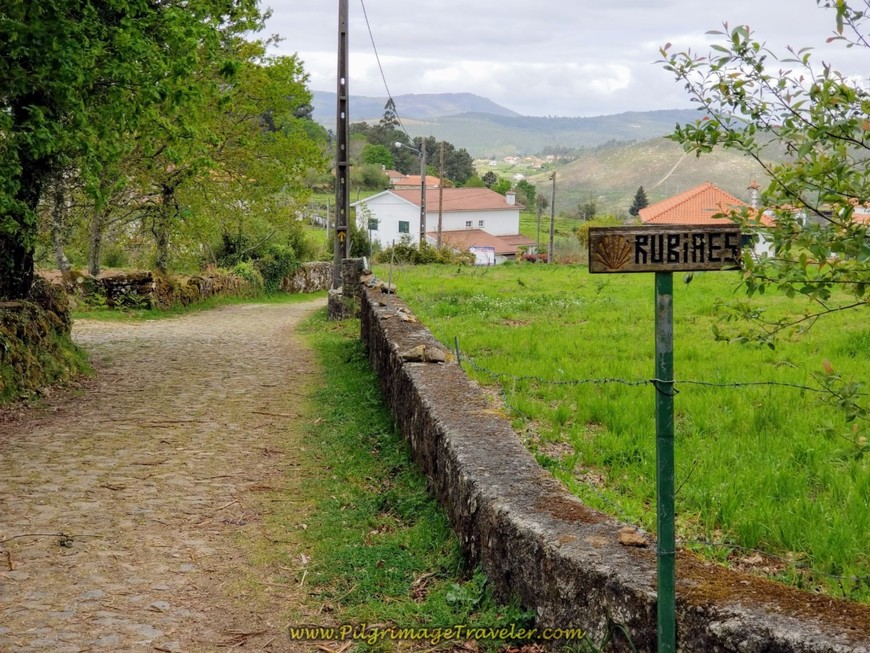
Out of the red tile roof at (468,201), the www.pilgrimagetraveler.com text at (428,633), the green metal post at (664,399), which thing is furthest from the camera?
the red tile roof at (468,201)

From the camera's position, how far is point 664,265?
3.28 metres

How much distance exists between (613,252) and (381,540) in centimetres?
301

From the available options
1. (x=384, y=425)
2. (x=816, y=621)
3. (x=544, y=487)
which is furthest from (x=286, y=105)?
(x=816, y=621)

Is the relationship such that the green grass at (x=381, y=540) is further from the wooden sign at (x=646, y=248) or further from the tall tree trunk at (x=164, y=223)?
the tall tree trunk at (x=164, y=223)

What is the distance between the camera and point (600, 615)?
11.3ft

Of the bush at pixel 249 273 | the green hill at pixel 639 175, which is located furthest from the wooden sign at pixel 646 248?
the green hill at pixel 639 175

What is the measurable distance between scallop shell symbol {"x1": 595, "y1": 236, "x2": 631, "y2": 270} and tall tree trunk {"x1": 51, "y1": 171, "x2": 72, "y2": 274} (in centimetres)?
1069

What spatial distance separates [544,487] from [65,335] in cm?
886

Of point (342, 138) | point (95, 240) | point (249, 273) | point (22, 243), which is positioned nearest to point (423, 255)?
point (249, 273)

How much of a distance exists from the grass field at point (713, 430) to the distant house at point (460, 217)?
6460cm

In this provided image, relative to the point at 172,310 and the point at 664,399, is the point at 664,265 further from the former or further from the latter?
the point at 172,310

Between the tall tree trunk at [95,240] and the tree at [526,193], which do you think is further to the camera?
the tree at [526,193]

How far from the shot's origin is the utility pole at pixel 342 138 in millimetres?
19609

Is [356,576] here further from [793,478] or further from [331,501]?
[793,478]
